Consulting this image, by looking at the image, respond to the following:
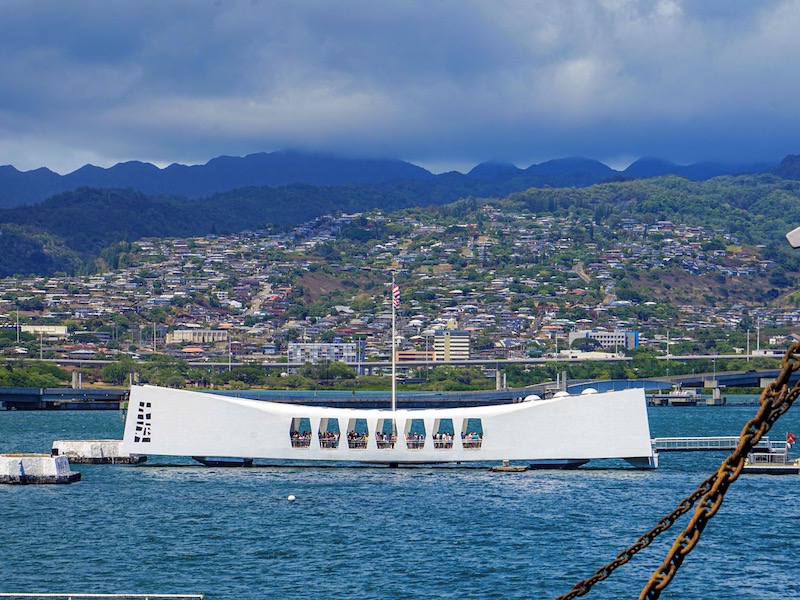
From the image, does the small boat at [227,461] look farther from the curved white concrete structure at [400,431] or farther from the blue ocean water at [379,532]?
the curved white concrete structure at [400,431]

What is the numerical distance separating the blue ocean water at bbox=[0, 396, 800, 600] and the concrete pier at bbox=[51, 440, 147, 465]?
1319mm

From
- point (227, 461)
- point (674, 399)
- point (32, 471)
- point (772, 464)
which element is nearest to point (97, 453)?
point (227, 461)

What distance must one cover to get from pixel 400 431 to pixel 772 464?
48.1ft

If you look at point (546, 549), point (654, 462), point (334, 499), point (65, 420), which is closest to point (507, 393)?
point (65, 420)

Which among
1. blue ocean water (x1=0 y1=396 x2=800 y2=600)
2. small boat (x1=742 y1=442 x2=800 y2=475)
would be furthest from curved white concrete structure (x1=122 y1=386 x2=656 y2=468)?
small boat (x1=742 y1=442 x2=800 y2=475)

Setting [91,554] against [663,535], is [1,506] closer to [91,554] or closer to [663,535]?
[91,554]

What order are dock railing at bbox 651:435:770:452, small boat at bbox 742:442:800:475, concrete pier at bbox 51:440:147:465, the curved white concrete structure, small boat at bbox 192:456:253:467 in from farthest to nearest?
concrete pier at bbox 51:440:147:465 < dock railing at bbox 651:435:770:452 < small boat at bbox 192:456:253:467 < small boat at bbox 742:442:800:475 < the curved white concrete structure

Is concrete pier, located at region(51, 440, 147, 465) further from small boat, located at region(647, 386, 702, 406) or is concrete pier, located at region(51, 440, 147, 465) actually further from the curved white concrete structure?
small boat, located at region(647, 386, 702, 406)

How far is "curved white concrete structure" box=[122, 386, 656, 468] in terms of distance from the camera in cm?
5253

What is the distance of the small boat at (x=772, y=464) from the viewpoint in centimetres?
5506

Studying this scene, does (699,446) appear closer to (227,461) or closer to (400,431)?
(400,431)

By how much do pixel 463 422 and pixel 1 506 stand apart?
57.3 ft

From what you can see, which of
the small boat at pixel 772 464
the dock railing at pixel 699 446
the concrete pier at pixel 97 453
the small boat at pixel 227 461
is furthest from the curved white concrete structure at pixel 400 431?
the dock railing at pixel 699 446

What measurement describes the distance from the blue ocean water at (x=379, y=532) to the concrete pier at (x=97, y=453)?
132 centimetres
